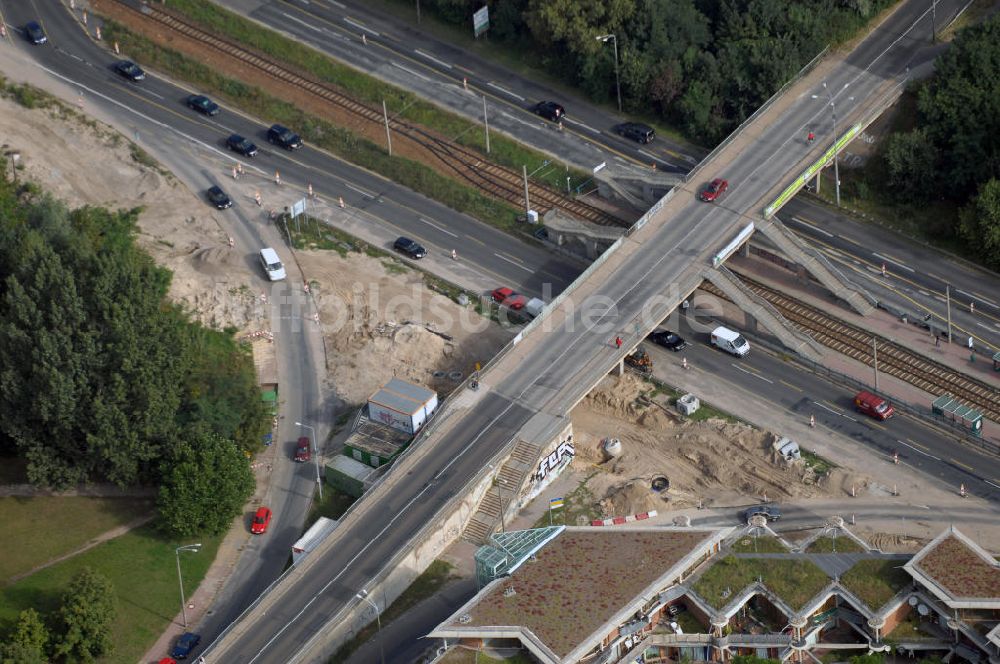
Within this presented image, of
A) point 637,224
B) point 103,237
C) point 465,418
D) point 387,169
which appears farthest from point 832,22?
point 103,237

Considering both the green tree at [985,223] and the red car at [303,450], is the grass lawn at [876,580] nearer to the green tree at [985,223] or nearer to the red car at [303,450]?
the green tree at [985,223]

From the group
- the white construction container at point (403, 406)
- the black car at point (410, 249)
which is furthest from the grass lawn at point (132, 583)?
the black car at point (410, 249)

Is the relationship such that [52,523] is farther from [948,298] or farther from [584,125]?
[948,298]

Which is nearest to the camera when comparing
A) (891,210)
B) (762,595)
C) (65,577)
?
(762,595)

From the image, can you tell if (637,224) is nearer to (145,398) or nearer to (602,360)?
(602,360)

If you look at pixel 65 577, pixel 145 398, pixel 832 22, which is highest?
pixel 832 22

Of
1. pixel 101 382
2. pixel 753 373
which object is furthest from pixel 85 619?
pixel 753 373
